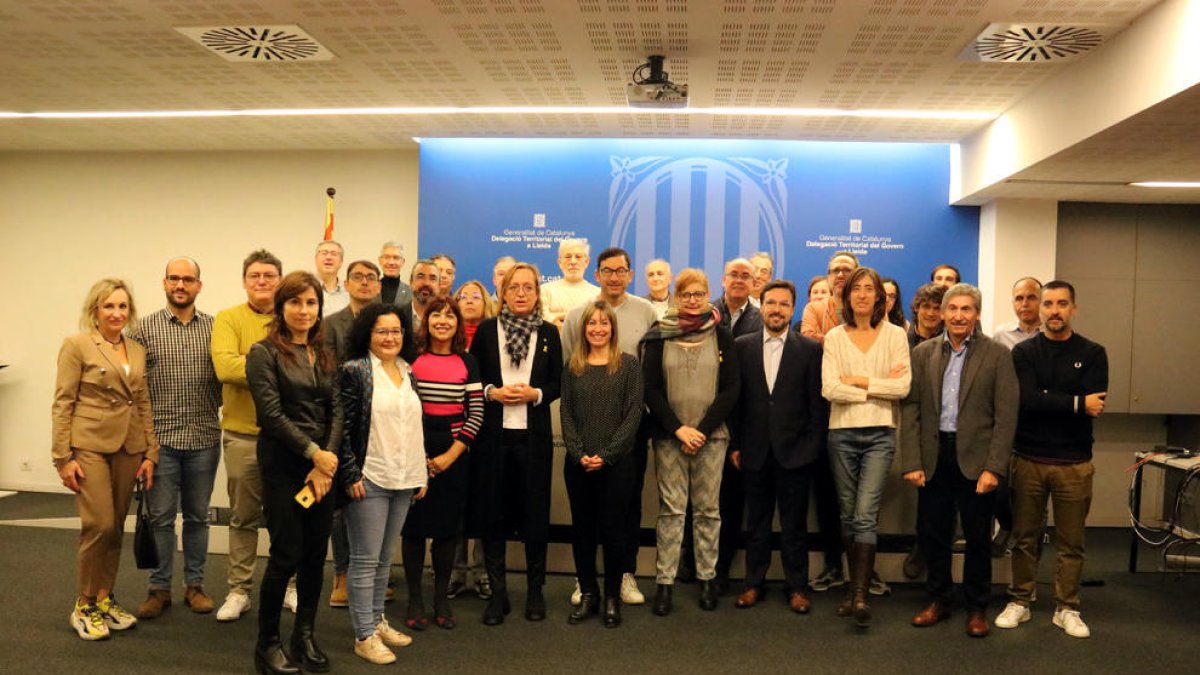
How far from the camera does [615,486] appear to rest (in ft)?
14.7

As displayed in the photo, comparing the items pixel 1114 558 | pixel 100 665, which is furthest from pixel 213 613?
pixel 1114 558

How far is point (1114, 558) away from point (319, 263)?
18.7 ft

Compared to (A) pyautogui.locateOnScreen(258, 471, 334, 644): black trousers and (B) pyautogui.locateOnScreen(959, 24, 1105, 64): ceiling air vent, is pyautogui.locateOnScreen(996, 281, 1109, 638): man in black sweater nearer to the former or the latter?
(B) pyautogui.locateOnScreen(959, 24, 1105, 64): ceiling air vent

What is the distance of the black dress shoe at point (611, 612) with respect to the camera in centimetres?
448

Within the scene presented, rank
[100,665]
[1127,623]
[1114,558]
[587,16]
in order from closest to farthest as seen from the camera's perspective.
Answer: [100,665]
[587,16]
[1127,623]
[1114,558]

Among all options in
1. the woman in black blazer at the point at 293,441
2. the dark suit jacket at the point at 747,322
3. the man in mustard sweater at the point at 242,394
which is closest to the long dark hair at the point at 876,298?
the dark suit jacket at the point at 747,322

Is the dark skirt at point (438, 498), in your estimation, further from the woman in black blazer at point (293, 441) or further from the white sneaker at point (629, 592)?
the white sneaker at point (629, 592)

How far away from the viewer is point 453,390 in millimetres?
4246

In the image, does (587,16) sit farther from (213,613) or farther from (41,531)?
(41,531)

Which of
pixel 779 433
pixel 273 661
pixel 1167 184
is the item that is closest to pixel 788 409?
pixel 779 433

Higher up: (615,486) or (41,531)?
(615,486)

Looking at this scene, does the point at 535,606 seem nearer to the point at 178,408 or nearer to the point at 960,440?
the point at 178,408

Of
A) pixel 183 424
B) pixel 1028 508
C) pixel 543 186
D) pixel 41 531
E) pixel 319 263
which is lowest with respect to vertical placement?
pixel 41 531

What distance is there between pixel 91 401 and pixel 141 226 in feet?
16.3
